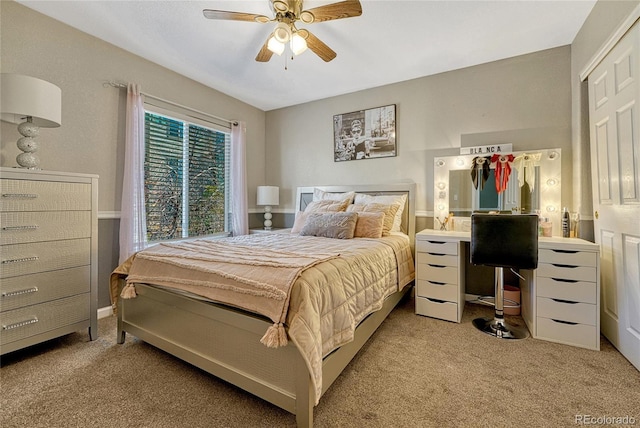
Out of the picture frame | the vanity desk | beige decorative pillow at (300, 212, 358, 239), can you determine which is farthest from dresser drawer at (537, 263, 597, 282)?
the picture frame

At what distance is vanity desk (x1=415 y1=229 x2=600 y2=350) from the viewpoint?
199 centimetres

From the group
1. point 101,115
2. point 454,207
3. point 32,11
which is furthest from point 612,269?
point 32,11

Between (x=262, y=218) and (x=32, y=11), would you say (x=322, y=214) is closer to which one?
(x=262, y=218)

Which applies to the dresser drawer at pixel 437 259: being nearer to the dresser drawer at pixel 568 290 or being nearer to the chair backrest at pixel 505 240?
the chair backrest at pixel 505 240

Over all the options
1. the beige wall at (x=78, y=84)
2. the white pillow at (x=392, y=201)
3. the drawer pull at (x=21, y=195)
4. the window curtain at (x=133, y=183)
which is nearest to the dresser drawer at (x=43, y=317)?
the window curtain at (x=133, y=183)

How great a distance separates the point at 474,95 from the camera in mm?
3033

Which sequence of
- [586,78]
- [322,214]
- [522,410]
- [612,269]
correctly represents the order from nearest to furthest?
1. [522,410]
2. [612,269]
3. [586,78]
4. [322,214]

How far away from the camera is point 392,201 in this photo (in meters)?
3.23

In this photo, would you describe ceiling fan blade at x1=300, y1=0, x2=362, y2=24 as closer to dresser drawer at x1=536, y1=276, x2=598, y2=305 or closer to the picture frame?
the picture frame

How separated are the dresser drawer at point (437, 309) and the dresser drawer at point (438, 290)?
0.04m

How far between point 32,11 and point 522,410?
436 cm


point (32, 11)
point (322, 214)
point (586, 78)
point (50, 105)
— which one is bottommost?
point (322, 214)

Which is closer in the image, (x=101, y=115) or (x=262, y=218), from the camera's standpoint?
(x=101, y=115)

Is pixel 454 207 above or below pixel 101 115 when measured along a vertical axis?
below
